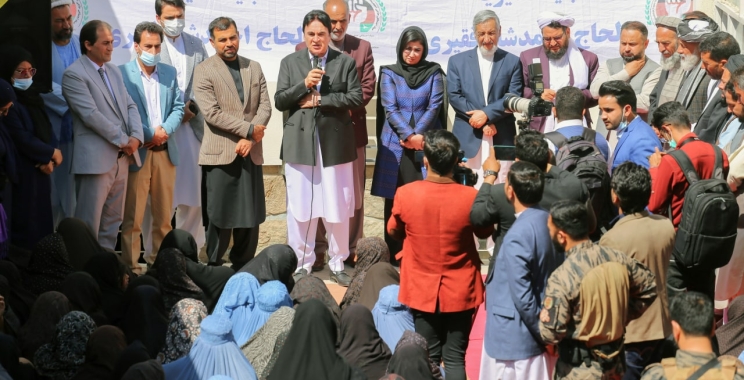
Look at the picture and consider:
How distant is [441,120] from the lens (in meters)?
8.67

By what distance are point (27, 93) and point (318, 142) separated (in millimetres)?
2188

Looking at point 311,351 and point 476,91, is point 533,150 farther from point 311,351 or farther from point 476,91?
point 476,91

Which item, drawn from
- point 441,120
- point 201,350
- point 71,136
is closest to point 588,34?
point 441,120

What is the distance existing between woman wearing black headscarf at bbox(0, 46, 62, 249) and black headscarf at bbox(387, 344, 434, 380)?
3696 millimetres

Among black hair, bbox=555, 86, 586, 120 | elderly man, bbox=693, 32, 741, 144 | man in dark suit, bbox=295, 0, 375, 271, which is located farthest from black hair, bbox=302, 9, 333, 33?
elderly man, bbox=693, 32, 741, 144

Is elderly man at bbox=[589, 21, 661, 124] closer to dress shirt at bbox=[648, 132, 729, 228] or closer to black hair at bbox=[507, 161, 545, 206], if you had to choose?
dress shirt at bbox=[648, 132, 729, 228]

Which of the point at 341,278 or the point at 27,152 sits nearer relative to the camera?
the point at 27,152

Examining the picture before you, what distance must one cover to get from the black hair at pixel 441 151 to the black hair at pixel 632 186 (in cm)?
85

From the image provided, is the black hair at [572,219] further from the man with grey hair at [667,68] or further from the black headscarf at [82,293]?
the man with grey hair at [667,68]

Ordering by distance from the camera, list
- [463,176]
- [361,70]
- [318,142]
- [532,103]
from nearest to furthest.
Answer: [463,176], [532,103], [318,142], [361,70]

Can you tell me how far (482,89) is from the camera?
8.65m

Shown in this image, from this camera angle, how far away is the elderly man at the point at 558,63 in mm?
8742

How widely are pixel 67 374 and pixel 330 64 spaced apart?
11.8 ft

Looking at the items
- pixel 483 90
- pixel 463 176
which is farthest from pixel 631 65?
pixel 463 176
